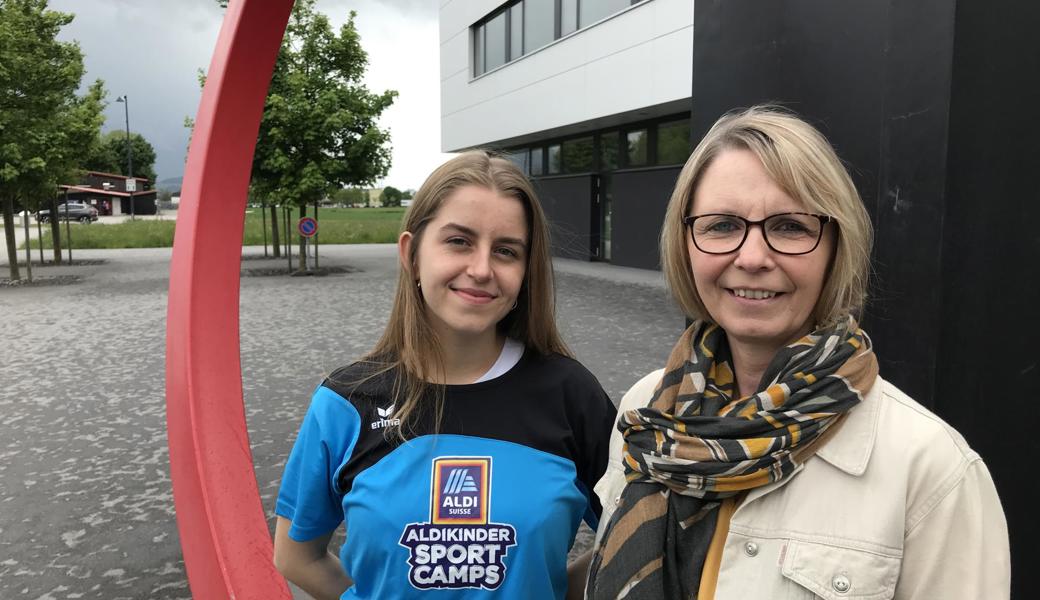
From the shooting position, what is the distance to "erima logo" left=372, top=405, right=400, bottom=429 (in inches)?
70.4

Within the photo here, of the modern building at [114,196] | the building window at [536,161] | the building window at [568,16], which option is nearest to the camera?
the building window at [568,16]

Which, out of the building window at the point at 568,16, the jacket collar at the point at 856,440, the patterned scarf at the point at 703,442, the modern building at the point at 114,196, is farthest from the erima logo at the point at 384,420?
the modern building at the point at 114,196

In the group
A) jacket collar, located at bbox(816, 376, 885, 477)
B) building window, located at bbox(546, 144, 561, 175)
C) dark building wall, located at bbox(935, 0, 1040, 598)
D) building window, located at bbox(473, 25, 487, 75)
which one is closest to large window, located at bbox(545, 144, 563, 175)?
building window, located at bbox(546, 144, 561, 175)

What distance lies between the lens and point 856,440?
1.32 m

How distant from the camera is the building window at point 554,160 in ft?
79.9

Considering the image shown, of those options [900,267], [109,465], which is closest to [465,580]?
[900,267]

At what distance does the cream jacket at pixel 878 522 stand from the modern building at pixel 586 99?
13.2 m

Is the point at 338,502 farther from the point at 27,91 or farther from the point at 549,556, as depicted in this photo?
the point at 27,91

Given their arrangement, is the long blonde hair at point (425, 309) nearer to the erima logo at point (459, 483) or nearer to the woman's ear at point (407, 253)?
the woman's ear at point (407, 253)

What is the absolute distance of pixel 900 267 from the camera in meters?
2.40

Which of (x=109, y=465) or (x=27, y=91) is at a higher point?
(x=27, y=91)

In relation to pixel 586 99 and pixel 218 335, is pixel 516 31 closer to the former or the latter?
pixel 586 99

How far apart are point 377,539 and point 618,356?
23.1 feet

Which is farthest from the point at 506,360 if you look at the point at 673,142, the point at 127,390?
the point at 673,142
